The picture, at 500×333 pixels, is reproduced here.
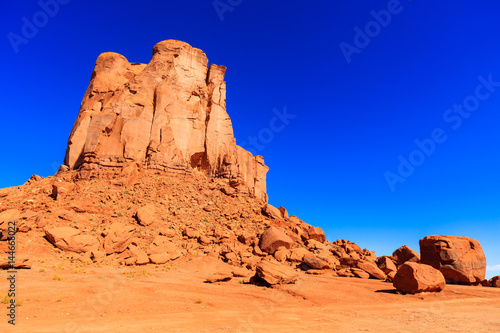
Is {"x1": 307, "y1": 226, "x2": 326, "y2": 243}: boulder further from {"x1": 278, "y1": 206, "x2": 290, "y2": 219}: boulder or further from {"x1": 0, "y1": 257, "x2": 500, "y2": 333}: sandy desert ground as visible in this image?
{"x1": 0, "y1": 257, "x2": 500, "y2": 333}: sandy desert ground

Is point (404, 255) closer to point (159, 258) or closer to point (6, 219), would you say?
point (159, 258)

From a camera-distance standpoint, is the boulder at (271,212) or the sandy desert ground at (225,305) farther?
the boulder at (271,212)

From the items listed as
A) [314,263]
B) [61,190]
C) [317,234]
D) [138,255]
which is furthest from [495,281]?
[61,190]

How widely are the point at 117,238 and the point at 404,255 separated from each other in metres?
29.0

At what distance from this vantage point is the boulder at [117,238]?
25609 millimetres

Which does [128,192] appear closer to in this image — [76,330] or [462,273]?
[76,330]

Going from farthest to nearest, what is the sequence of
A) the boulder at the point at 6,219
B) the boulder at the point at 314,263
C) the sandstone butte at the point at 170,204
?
the boulder at the point at 314,263 → the boulder at the point at 6,219 → the sandstone butte at the point at 170,204

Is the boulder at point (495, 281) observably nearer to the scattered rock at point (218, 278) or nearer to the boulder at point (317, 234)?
the boulder at point (317, 234)

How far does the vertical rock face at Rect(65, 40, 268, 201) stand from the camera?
3906 cm

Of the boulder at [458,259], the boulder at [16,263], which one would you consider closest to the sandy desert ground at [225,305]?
the boulder at [16,263]

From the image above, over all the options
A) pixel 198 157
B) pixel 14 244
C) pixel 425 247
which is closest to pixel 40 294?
pixel 14 244

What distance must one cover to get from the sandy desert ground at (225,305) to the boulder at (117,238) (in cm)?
395

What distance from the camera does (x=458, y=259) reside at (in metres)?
21.8

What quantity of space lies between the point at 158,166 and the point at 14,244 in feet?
61.2
